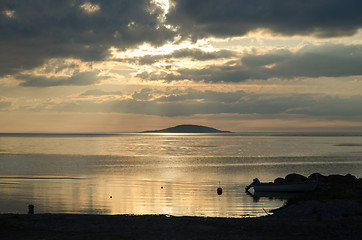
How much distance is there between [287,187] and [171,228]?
33.3m

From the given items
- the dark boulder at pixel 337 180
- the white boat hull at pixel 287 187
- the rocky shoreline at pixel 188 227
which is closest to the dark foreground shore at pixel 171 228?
the rocky shoreline at pixel 188 227

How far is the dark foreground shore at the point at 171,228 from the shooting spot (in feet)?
69.8

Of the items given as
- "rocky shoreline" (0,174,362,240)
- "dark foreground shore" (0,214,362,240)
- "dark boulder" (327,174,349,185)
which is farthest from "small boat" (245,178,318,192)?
"dark foreground shore" (0,214,362,240)

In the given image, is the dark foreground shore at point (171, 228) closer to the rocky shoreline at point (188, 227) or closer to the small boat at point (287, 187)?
the rocky shoreline at point (188, 227)

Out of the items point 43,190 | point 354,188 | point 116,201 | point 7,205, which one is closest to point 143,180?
point 43,190

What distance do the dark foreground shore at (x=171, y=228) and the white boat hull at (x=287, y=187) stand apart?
88.7ft

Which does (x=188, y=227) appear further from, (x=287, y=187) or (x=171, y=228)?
(x=287, y=187)

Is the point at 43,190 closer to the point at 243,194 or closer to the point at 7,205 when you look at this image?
the point at 7,205

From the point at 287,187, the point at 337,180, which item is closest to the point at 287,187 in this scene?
the point at 287,187

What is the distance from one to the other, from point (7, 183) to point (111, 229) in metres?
42.4

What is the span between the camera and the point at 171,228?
2370 centimetres

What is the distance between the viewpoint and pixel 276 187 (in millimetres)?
53031

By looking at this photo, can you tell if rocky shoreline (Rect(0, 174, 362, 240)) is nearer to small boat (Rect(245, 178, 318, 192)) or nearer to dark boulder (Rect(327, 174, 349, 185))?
small boat (Rect(245, 178, 318, 192))

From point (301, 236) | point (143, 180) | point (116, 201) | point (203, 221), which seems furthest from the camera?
point (143, 180)
